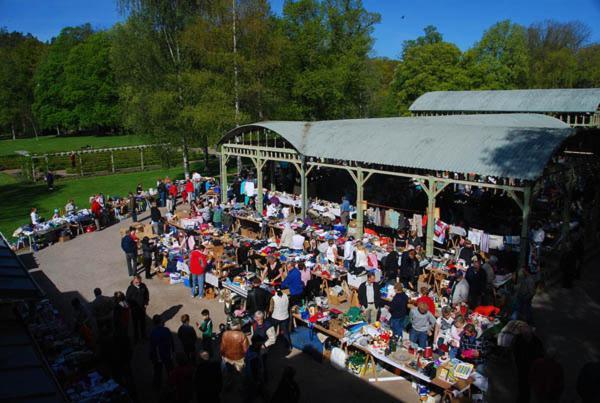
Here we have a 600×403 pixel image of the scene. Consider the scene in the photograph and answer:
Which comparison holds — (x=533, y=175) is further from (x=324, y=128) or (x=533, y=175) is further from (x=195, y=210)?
(x=195, y=210)

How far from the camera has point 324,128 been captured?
2005 centimetres

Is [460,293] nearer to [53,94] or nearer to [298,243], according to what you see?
[298,243]

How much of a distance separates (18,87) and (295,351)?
70915mm

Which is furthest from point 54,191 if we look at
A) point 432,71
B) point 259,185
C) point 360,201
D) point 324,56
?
point 432,71

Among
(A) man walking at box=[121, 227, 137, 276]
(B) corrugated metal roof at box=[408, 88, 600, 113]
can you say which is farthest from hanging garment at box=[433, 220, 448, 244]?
(B) corrugated metal roof at box=[408, 88, 600, 113]

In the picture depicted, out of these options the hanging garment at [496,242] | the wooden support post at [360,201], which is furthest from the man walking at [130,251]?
the hanging garment at [496,242]

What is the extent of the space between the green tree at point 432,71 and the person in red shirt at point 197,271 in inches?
1510

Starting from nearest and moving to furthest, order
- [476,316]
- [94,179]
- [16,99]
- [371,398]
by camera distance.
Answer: [371,398] < [476,316] < [94,179] < [16,99]

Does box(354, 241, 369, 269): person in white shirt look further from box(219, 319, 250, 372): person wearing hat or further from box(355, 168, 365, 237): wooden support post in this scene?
box(219, 319, 250, 372): person wearing hat

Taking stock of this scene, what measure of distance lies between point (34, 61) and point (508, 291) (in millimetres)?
81566

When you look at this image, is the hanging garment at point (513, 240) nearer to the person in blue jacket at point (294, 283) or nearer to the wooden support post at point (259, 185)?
the person in blue jacket at point (294, 283)

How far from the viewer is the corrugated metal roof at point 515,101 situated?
32.4 meters

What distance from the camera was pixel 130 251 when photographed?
48.4ft

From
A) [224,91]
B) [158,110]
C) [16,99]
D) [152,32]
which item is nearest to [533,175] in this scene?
[224,91]
